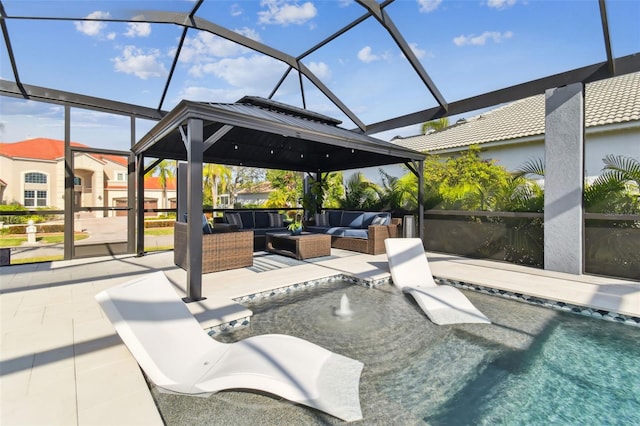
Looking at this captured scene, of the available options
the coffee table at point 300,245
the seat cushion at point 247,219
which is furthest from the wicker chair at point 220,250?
the seat cushion at point 247,219

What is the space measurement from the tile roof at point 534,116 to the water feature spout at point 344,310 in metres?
8.95

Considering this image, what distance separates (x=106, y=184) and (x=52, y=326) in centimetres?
553

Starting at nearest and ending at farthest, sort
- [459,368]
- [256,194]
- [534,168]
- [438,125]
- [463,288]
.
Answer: [459,368] < [463,288] < [534,168] < [438,125] < [256,194]

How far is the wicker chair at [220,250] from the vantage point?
591cm

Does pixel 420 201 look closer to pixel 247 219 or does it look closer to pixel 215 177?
pixel 247 219

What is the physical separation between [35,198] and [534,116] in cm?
1587

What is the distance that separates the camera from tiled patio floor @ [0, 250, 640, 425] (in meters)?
2.15

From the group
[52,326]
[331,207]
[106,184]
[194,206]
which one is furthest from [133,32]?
[331,207]

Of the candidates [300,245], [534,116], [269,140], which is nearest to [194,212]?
[300,245]

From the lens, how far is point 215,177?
2484 centimetres

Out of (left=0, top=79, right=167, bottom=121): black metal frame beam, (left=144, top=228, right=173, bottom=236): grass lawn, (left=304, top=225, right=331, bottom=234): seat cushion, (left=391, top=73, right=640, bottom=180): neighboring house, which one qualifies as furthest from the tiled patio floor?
(left=144, top=228, right=173, bottom=236): grass lawn

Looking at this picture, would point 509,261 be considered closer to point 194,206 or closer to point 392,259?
point 392,259

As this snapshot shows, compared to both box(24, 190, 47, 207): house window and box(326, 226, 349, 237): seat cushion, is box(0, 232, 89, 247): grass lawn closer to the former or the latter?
box(24, 190, 47, 207): house window

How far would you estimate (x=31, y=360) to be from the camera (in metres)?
2.71
